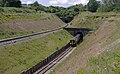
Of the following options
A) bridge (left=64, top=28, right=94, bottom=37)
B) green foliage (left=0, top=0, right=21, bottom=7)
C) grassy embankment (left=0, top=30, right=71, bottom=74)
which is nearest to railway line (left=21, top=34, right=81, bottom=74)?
grassy embankment (left=0, top=30, right=71, bottom=74)

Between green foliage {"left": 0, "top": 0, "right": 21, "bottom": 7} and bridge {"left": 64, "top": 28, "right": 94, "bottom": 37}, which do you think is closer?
bridge {"left": 64, "top": 28, "right": 94, "bottom": 37}

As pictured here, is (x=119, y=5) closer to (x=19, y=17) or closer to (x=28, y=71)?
(x=19, y=17)

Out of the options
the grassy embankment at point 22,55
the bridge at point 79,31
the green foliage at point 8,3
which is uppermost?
the green foliage at point 8,3

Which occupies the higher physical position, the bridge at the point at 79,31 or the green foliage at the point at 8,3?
the green foliage at the point at 8,3

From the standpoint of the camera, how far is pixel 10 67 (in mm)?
34906

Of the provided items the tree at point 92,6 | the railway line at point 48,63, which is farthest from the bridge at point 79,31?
the tree at point 92,6

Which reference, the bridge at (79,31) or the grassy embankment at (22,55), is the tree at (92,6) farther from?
the grassy embankment at (22,55)

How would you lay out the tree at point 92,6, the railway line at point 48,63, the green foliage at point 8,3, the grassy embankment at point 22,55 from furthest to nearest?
the tree at point 92,6 < the green foliage at point 8,3 < the railway line at point 48,63 < the grassy embankment at point 22,55

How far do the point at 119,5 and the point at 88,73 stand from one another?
314ft

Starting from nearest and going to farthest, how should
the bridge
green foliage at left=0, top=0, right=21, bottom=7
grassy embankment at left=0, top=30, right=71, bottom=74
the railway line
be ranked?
1. grassy embankment at left=0, top=30, right=71, bottom=74
2. the railway line
3. the bridge
4. green foliage at left=0, top=0, right=21, bottom=7

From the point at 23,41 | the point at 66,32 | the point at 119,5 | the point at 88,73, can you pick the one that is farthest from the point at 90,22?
the point at 88,73

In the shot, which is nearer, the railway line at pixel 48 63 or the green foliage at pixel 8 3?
the railway line at pixel 48 63

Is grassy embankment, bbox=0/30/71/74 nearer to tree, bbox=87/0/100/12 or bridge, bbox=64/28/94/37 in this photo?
bridge, bbox=64/28/94/37

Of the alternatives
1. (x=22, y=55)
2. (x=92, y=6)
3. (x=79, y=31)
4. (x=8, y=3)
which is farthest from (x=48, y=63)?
(x=92, y=6)
